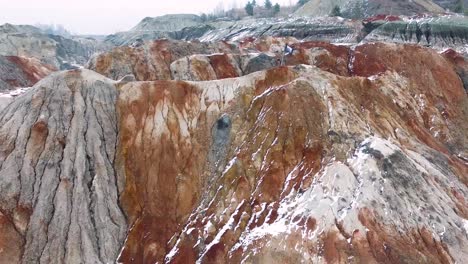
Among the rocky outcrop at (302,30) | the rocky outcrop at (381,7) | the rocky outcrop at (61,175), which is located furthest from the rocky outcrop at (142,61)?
the rocky outcrop at (381,7)

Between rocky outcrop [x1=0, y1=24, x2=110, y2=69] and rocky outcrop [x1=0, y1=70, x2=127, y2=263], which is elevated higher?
rocky outcrop [x1=0, y1=70, x2=127, y2=263]

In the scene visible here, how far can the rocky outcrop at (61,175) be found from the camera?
31.5 meters

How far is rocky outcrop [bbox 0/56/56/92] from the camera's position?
66250 mm

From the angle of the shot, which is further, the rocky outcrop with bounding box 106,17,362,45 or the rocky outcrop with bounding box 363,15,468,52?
the rocky outcrop with bounding box 106,17,362,45

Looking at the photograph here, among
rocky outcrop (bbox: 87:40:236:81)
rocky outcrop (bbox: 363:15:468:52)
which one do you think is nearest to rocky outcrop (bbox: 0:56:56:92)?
rocky outcrop (bbox: 87:40:236:81)

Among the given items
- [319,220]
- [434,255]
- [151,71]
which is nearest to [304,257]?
[319,220]

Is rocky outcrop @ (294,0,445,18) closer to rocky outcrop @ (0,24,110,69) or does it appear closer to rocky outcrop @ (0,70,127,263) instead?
rocky outcrop @ (0,24,110,69)

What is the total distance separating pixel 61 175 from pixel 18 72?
4603 cm

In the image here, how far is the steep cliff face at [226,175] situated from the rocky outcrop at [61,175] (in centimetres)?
10

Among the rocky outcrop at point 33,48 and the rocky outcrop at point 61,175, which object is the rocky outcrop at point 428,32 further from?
the rocky outcrop at point 33,48

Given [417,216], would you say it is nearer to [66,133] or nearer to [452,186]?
[452,186]

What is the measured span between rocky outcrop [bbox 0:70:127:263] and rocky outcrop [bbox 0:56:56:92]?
29.1m

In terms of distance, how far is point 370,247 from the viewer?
98.3 feet

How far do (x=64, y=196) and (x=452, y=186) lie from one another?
115 feet
